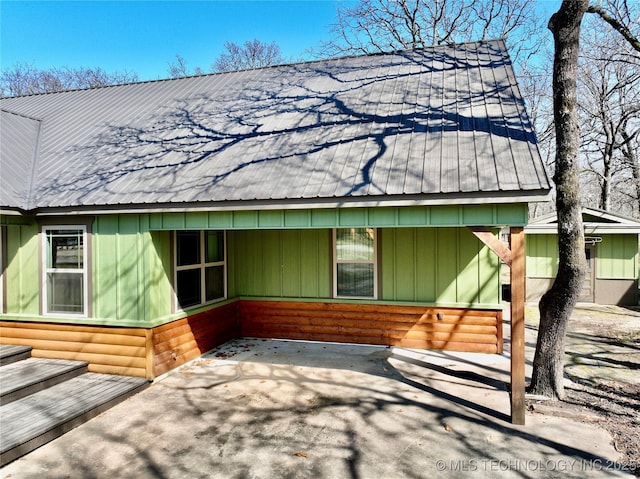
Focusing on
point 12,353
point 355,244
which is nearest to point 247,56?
point 355,244

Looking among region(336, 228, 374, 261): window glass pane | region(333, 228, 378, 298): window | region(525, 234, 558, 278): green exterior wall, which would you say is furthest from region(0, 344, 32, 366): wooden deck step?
region(525, 234, 558, 278): green exterior wall

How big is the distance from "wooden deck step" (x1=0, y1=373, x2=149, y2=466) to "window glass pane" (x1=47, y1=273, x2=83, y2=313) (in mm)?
1069

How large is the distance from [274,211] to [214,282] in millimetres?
2912

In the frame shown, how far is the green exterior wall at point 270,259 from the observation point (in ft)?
16.0

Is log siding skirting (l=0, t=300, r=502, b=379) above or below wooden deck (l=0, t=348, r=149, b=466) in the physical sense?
above

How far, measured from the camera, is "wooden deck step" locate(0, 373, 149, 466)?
391 centimetres

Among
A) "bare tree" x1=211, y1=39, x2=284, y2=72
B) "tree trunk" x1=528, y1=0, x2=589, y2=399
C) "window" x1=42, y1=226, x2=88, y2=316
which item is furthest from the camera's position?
"bare tree" x1=211, y1=39, x2=284, y2=72

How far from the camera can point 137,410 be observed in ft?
15.8

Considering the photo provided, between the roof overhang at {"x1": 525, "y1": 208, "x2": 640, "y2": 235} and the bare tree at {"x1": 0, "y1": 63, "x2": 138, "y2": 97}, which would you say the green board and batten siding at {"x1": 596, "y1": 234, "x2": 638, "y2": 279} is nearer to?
the roof overhang at {"x1": 525, "y1": 208, "x2": 640, "y2": 235}

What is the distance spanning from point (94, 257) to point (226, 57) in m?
21.6

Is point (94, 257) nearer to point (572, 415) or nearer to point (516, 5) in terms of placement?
point (572, 415)

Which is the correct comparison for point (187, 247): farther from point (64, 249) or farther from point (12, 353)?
point (12, 353)

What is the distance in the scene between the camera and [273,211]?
16.7 ft

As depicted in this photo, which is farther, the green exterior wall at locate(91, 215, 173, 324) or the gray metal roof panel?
the gray metal roof panel
